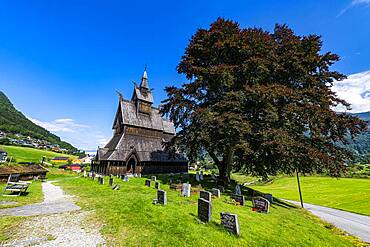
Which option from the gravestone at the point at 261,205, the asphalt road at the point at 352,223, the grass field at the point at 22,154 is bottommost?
the asphalt road at the point at 352,223

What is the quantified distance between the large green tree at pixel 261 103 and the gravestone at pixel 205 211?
9.69 metres

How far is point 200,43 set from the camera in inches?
966

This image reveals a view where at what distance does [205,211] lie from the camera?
29.9 ft

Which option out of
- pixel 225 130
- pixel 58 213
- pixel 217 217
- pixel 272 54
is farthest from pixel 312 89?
pixel 58 213

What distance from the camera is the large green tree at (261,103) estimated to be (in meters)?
18.3

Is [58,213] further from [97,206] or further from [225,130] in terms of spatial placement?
[225,130]

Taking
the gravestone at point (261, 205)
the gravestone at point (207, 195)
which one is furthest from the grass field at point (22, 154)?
the gravestone at point (261, 205)

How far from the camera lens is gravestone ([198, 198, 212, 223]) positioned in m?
8.95

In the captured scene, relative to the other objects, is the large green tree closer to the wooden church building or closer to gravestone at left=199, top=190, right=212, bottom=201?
gravestone at left=199, top=190, right=212, bottom=201

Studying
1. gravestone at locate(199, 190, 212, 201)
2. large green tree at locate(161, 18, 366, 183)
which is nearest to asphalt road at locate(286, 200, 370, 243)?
large green tree at locate(161, 18, 366, 183)

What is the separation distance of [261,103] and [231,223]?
14.4 m

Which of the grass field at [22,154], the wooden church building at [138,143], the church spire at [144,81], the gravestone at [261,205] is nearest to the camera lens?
the gravestone at [261,205]

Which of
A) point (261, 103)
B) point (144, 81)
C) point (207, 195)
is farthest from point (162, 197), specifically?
point (144, 81)

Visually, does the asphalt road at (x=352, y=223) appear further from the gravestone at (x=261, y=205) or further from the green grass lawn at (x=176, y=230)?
the gravestone at (x=261, y=205)
